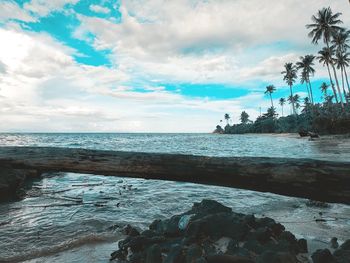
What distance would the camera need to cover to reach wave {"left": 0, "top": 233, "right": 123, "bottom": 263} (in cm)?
347

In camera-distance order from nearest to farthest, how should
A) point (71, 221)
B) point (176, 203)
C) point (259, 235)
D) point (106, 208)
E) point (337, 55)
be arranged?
point (259, 235), point (71, 221), point (106, 208), point (176, 203), point (337, 55)

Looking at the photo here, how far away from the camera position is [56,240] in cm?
404

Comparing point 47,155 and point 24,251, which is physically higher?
point 47,155

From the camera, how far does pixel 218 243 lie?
3.26 metres

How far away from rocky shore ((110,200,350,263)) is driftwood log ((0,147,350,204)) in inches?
18.9

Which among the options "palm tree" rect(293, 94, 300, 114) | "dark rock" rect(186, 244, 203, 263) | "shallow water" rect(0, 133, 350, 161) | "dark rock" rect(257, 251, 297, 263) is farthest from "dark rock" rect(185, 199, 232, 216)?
"palm tree" rect(293, 94, 300, 114)

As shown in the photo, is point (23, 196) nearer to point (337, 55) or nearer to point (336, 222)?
point (336, 222)

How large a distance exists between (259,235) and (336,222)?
2.14 m

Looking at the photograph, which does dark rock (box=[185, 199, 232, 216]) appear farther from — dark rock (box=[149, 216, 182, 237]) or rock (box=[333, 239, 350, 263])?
rock (box=[333, 239, 350, 263])

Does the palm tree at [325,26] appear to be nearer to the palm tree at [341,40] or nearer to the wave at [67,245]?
the palm tree at [341,40]

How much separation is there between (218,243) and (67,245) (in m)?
1.98

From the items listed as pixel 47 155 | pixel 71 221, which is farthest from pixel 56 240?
A: pixel 47 155

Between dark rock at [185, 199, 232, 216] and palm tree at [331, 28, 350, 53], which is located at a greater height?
palm tree at [331, 28, 350, 53]

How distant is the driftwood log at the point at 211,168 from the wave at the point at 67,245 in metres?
0.94
